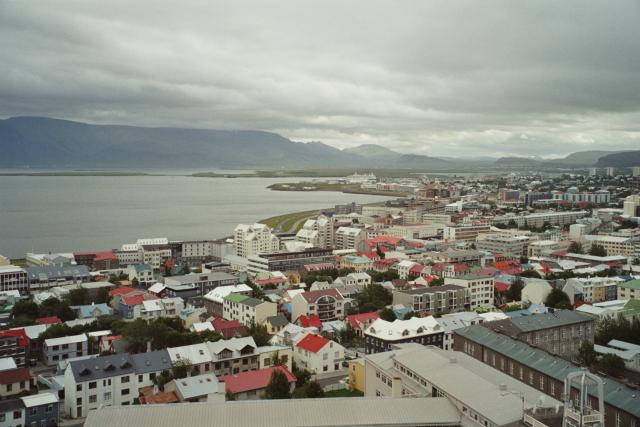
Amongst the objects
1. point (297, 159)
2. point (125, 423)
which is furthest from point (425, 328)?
point (297, 159)

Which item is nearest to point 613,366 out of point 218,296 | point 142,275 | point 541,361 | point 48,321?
point 541,361

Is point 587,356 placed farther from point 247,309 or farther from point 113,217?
point 113,217

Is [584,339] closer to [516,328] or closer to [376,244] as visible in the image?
[516,328]

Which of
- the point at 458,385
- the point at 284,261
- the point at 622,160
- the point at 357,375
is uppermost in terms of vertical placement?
the point at 622,160

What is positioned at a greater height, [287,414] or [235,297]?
[287,414]

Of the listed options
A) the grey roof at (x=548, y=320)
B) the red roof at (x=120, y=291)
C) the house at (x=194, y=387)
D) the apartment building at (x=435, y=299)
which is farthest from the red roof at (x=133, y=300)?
the grey roof at (x=548, y=320)

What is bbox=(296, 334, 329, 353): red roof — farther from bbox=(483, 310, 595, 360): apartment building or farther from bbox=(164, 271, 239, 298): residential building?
bbox=(164, 271, 239, 298): residential building

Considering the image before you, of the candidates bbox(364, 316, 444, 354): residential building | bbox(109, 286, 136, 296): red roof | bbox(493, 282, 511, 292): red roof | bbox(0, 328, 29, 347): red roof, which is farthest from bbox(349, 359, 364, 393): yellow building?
bbox(109, 286, 136, 296): red roof
